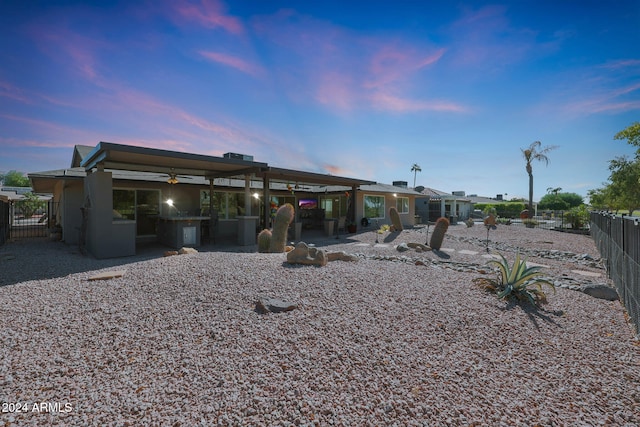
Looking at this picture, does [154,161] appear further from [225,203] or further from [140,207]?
[225,203]

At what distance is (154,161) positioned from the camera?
828cm

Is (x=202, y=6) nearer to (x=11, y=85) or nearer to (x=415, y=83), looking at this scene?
(x=415, y=83)

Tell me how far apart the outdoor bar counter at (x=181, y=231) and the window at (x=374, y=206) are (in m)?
10.2

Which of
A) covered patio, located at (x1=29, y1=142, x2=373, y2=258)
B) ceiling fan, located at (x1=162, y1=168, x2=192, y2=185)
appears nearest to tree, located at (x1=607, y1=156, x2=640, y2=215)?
covered patio, located at (x1=29, y1=142, x2=373, y2=258)

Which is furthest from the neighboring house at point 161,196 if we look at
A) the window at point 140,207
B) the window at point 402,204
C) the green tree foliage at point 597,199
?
the green tree foliage at point 597,199

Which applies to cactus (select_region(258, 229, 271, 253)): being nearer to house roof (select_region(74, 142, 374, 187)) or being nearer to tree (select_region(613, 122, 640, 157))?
house roof (select_region(74, 142, 374, 187))

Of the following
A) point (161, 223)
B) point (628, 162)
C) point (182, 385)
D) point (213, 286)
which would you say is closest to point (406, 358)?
point (182, 385)

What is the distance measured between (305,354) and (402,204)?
18392 mm

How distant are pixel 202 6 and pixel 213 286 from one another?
7016mm

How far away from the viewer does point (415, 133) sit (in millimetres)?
13602

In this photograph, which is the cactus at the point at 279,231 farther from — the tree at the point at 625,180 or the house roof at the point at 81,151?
the tree at the point at 625,180

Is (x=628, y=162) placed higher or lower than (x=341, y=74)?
lower

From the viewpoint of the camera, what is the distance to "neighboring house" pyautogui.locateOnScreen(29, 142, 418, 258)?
24.2ft

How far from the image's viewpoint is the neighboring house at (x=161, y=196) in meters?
7.38
